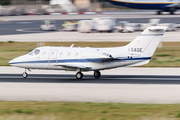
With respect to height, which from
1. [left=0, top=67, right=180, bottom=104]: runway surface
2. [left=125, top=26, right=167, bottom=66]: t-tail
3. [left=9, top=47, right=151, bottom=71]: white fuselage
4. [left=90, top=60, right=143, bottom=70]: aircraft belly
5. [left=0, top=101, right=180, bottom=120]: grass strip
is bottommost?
[left=0, top=101, right=180, bottom=120]: grass strip

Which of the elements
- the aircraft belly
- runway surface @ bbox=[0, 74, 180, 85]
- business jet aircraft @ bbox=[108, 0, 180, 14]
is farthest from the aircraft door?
business jet aircraft @ bbox=[108, 0, 180, 14]

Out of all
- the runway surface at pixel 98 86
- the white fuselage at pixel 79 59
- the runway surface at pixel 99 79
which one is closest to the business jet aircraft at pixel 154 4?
the runway surface at pixel 98 86

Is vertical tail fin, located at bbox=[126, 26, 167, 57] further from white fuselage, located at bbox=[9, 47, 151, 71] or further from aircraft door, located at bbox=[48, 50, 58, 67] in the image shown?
aircraft door, located at bbox=[48, 50, 58, 67]

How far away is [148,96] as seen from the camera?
19.2 meters

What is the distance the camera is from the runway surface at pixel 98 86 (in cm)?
1903

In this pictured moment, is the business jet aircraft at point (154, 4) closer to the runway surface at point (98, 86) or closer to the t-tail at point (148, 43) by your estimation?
the runway surface at point (98, 86)

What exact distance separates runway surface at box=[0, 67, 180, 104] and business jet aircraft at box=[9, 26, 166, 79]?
42.9 inches

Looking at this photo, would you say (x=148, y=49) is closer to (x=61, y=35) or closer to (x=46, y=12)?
(x=61, y=35)

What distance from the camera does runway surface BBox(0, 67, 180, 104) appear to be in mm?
19031

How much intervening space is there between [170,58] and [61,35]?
2548 centimetres

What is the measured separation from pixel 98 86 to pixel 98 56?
280 cm

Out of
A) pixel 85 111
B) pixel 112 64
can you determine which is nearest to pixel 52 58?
pixel 112 64

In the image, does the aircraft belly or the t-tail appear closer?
the t-tail

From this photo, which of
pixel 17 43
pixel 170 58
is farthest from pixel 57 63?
pixel 17 43
